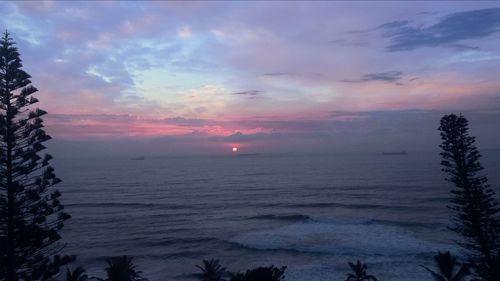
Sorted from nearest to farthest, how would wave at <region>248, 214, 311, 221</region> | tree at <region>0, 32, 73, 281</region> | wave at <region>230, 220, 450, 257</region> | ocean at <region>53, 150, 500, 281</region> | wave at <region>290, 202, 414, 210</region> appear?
1. tree at <region>0, 32, 73, 281</region>
2. ocean at <region>53, 150, 500, 281</region>
3. wave at <region>230, 220, 450, 257</region>
4. wave at <region>248, 214, 311, 221</region>
5. wave at <region>290, 202, 414, 210</region>

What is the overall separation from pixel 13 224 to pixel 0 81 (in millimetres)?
7319

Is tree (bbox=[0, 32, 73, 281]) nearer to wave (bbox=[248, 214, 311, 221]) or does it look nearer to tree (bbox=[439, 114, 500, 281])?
tree (bbox=[439, 114, 500, 281])

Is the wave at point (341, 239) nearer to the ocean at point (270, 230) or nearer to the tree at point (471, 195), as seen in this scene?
the ocean at point (270, 230)

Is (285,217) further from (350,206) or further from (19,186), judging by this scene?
(19,186)

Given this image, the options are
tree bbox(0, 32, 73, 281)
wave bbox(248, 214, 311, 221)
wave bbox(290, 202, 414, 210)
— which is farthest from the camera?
wave bbox(290, 202, 414, 210)

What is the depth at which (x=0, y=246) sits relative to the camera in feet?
59.0

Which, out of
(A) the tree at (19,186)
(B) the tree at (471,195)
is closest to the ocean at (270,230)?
(B) the tree at (471,195)

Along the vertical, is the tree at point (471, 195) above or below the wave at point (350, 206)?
above

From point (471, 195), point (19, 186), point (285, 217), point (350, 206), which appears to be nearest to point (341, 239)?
point (285, 217)

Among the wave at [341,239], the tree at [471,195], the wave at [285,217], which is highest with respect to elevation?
the tree at [471,195]

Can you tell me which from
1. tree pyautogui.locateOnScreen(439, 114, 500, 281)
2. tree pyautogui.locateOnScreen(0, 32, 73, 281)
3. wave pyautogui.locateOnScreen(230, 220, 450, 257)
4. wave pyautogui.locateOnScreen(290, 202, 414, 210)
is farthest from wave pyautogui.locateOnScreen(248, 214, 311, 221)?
tree pyautogui.locateOnScreen(0, 32, 73, 281)

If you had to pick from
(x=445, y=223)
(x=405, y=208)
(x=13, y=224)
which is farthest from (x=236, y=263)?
(x=405, y=208)

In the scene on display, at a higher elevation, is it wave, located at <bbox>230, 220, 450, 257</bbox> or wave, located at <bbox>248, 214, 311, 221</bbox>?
wave, located at <bbox>230, 220, 450, 257</bbox>

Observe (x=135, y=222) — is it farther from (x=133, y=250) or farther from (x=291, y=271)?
(x=291, y=271)
